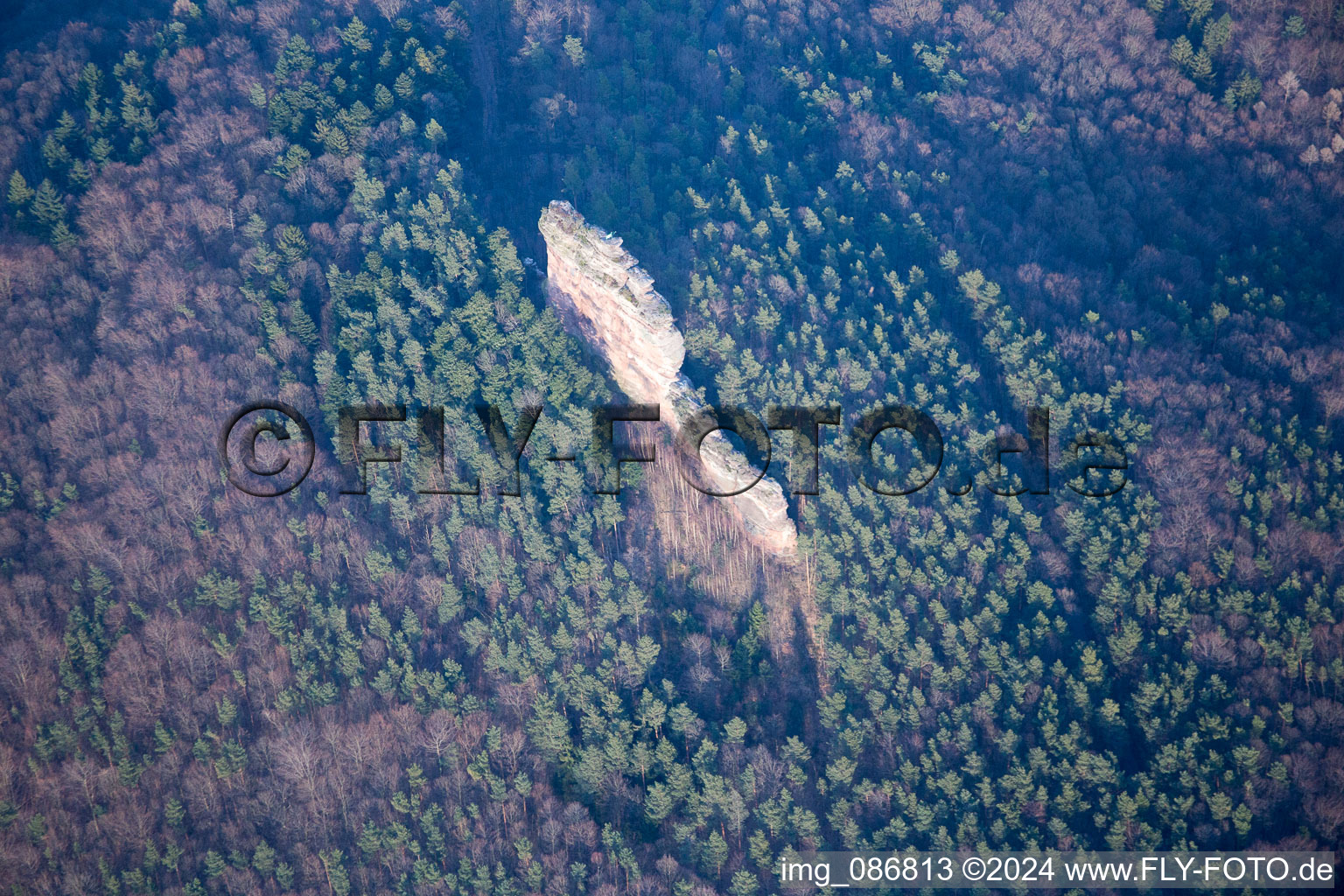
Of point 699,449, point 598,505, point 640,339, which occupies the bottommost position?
point 598,505

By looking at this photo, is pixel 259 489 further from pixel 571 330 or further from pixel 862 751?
pixel 862 751

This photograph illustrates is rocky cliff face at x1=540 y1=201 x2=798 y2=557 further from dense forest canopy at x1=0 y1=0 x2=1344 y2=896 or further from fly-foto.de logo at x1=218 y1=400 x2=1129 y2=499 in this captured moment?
dense forest canopy at x1=0 y1=0 x2=1344 y2=896

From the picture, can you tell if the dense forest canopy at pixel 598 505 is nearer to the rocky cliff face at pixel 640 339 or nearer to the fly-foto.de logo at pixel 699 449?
the fly-foto.de logo at pixel 699 449

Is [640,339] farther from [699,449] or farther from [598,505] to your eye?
[598,505]

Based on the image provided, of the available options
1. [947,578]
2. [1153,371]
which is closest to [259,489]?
[947,578]

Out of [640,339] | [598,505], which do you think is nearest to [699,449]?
[598,505]
